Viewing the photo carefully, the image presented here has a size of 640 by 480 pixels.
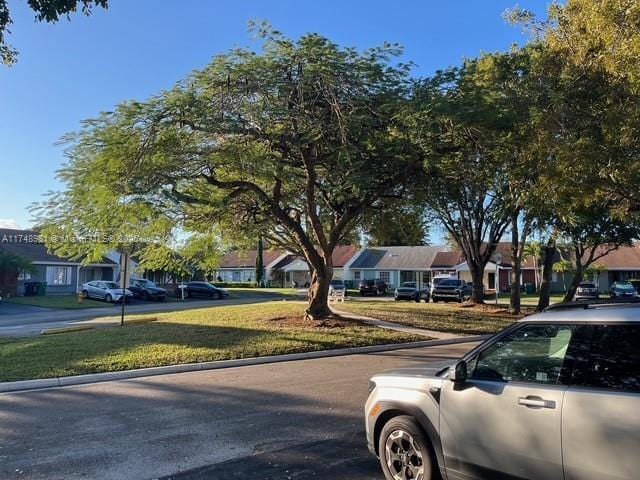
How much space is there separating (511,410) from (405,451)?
116 centimetres

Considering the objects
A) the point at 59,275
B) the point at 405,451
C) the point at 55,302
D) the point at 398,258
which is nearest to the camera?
the point at 405,451

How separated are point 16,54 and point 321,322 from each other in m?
12.4

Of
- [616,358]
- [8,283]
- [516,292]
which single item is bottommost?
[8,283]

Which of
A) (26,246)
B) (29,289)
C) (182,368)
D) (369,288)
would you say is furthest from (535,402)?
(26,246)

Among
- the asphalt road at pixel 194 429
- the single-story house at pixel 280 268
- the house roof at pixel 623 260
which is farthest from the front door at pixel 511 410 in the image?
the house roof at pixel 623 260

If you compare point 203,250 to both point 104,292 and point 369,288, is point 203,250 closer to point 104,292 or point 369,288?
point 104,292

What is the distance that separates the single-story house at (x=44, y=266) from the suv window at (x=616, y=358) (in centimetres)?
4556

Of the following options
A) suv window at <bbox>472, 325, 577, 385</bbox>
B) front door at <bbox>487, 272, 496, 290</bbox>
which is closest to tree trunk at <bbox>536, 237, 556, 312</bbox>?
suv window at <bbox>472, 325, 577, 385</bbox>

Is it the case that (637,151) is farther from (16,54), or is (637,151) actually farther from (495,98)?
(16,54)

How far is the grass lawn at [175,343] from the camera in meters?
12.2

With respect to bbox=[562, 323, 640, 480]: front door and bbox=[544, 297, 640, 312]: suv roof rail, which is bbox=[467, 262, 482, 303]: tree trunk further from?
bbox=[562, 323, 640, 480]: front door

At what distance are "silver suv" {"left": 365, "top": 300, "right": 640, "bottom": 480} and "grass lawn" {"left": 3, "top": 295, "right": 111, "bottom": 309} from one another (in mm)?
36498

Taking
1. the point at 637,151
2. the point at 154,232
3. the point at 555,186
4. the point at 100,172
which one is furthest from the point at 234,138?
the point at 637,151

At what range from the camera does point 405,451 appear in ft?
15.3
